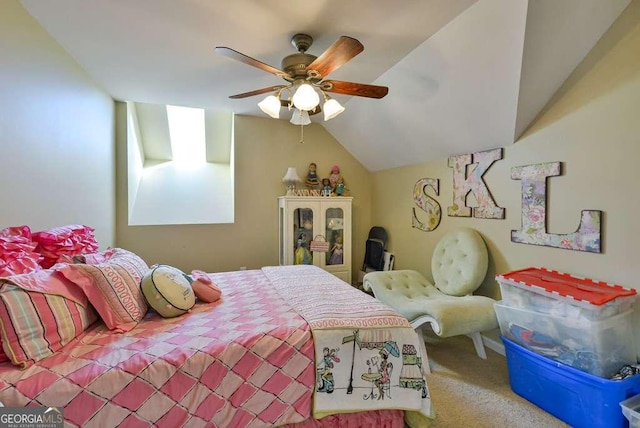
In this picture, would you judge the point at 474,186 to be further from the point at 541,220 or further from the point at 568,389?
the point at 568,389

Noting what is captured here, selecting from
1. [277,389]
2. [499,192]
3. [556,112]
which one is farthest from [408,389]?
[556,112]

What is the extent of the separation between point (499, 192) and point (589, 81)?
0.90m

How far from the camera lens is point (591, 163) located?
1.78m

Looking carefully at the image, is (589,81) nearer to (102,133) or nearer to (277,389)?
(277,389)

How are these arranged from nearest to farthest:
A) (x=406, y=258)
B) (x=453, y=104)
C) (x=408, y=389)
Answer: (x=408, y=389)
(x=453, y=104)
(x=406, y=258)

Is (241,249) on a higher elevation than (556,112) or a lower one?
lower

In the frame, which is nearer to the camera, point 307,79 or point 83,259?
point 83,259

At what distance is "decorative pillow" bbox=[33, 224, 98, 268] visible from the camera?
1579 mm

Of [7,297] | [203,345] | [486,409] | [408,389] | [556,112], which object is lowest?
[486,409]

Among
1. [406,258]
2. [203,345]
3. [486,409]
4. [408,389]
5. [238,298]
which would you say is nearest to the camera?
[203,345]

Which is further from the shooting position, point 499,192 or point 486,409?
point 499,192

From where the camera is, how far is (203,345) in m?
1.28

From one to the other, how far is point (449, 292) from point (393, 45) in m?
2.03

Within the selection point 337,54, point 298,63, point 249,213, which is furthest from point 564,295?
point 249,213
